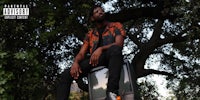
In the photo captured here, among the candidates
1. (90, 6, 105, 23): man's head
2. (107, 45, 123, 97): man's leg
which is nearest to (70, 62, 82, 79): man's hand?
(107, 45, 123, 97): man's leg

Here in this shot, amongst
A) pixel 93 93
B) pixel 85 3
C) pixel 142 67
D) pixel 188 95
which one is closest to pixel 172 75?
pixel 188 95

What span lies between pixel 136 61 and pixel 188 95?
9.74 feet

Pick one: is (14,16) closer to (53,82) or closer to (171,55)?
(53,82)

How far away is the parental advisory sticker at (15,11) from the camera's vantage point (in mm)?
5836

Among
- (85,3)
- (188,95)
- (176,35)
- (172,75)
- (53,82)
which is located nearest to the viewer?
(85,3)

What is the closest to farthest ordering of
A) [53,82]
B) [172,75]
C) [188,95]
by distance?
[53,82]
[188,95]
[172,75]

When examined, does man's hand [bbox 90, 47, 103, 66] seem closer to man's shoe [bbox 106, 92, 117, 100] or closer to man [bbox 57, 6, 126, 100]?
man [bbox 57, 6, 126, 100]

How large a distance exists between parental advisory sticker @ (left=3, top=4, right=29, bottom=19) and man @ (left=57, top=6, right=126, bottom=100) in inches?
102

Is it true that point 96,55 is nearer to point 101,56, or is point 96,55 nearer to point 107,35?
point 101,56

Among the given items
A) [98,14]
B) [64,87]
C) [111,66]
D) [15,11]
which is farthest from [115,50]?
[15,11]

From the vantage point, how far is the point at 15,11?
19.7ft

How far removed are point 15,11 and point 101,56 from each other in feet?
10.5

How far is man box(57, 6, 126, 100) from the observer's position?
3120mm

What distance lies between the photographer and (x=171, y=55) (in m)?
16.5
